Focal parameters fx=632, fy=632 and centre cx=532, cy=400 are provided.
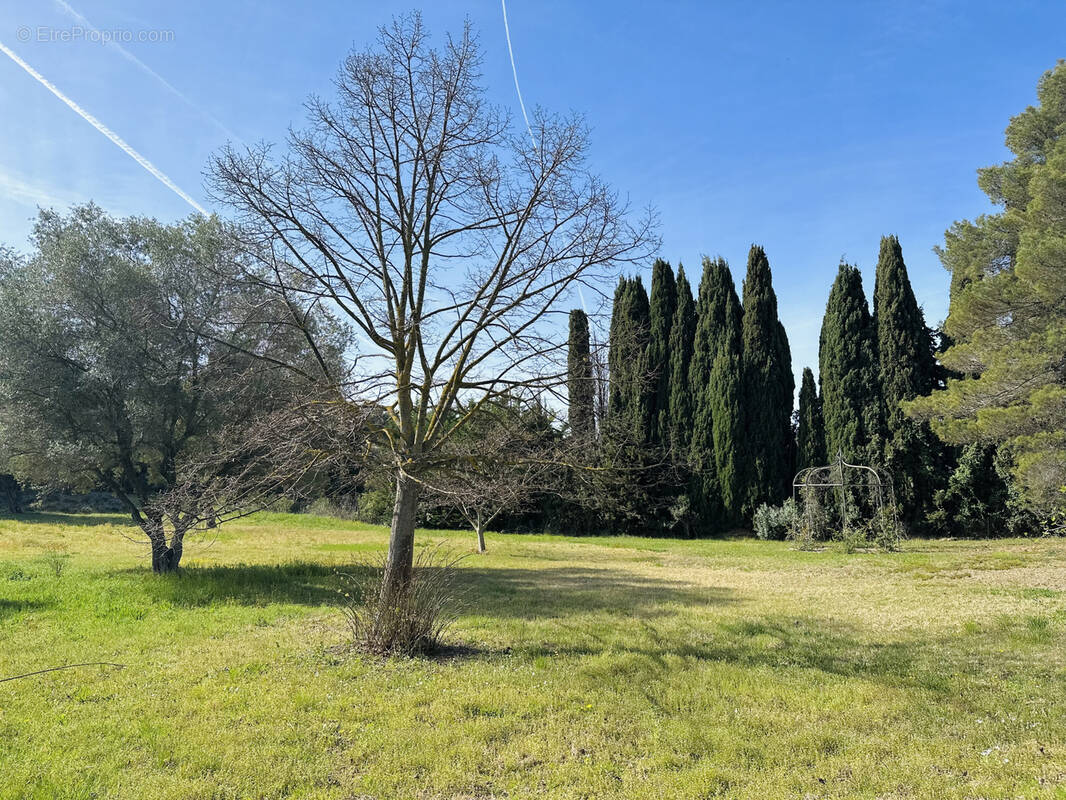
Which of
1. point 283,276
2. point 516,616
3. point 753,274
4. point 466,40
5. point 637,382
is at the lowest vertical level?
point 516,616

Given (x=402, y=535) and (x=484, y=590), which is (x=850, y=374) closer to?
(x=484, y=590)

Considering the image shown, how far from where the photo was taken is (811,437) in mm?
27859

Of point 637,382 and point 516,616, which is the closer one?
point 637,382

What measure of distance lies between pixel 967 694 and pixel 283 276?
8251mm

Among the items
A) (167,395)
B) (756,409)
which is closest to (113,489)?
(167,395)

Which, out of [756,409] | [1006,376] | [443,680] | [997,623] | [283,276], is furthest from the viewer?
[756,409]

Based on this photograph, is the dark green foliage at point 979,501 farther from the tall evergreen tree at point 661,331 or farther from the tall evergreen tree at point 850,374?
the tall evergreen tree at point 661,331

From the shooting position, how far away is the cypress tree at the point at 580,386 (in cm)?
763

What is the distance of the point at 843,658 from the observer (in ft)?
22.3

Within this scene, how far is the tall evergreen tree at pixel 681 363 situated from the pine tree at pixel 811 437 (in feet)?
15.7

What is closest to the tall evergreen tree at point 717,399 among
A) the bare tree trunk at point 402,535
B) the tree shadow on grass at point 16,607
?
the bare tree trunk at point 402,535

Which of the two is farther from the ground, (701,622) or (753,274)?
(753,274)

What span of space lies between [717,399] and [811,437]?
434 cm

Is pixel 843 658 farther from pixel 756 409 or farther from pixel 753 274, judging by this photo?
pixel 753 274
